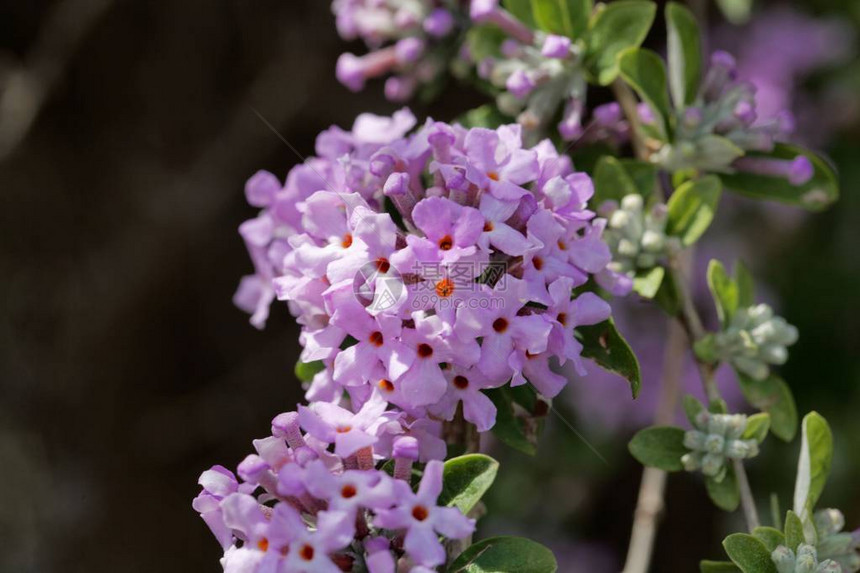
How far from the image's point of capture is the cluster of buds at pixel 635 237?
1.98 m

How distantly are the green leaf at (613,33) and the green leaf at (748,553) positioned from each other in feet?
3.41

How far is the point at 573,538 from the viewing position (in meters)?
4.08

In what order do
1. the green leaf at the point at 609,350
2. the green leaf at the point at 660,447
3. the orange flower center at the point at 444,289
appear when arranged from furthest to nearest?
1. the green leaf at the point at 660,447
2. the green leaf at the point at 609,350
3. the orange flower center at the point at 444,289

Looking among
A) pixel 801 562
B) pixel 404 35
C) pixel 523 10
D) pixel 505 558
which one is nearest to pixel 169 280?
pixel 404 35

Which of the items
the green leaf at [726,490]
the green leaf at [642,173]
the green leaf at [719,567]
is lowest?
the green leaf at [719,567]

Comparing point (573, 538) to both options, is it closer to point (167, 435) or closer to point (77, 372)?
point (167, 435)

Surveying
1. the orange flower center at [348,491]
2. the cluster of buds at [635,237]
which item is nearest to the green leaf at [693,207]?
the cluster of buds at [635,237]

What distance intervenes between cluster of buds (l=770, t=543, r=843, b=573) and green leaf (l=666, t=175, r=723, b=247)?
2.22ft

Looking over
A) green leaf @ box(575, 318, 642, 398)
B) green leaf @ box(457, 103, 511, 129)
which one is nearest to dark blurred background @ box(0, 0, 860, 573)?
green leaf @ box(457, 103, 511, 129)

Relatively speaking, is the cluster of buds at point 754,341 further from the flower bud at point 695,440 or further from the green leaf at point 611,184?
the green leaf at point 611,184

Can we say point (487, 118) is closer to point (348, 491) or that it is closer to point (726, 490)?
point (726, 490)

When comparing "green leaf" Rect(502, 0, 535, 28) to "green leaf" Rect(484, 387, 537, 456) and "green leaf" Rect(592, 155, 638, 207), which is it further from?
"green leaf" Rect(484, 387, 537, 456)

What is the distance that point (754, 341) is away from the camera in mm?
2010

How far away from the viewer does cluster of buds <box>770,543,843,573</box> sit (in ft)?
5.40
